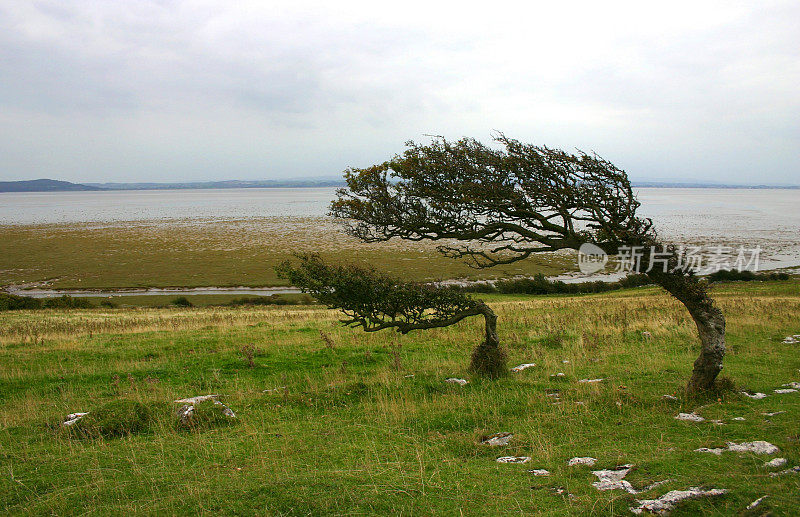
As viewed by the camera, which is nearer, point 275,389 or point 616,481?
point 616,481

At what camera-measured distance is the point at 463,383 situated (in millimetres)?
12664

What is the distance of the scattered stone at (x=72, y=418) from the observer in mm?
9731

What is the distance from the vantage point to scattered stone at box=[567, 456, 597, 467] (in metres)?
7.09

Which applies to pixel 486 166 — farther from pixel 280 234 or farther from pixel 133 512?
pixel 280 234

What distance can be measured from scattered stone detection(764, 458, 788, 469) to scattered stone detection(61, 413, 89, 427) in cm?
1169

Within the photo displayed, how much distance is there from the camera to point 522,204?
35.7ft

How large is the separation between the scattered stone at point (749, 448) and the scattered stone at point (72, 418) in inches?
442

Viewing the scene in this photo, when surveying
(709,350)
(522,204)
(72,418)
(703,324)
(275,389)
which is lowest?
(275,389)

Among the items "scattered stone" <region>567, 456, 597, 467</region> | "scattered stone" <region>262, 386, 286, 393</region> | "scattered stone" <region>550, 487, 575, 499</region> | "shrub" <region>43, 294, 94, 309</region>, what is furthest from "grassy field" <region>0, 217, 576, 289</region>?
"scattered stone" <region>550, 487, 575, 499</region>

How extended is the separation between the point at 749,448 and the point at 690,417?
1969 millimetres

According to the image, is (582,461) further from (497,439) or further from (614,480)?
(497,439)

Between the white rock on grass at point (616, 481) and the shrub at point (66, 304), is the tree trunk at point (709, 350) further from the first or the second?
the shrub at point (66, 304)

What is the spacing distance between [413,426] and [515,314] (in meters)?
17.3

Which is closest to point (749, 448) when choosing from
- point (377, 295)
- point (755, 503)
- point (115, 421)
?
point (755, 503)
